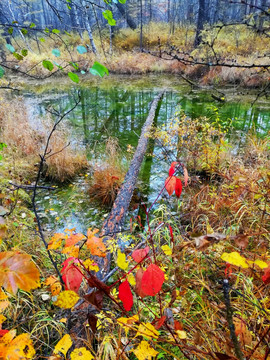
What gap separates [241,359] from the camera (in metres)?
0.62

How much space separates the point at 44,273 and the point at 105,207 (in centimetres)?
158

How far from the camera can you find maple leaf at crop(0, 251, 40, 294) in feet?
2.26

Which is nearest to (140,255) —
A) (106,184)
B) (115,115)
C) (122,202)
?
(122,202)

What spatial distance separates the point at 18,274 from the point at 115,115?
24.5 ft

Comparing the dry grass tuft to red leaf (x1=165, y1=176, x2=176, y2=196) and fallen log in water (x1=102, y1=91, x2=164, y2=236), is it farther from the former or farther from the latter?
red leaf (x1=165, y1=176, x2=176, y2=196)

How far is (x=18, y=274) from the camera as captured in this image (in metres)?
0.70

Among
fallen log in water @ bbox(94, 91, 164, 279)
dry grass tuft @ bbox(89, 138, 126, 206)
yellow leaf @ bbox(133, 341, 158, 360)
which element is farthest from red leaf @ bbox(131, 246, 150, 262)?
dry grass tuft @ bbox(89, 138, 126, 206)

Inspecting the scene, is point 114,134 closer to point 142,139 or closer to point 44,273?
point 142,139

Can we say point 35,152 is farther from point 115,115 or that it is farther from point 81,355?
point 81,355

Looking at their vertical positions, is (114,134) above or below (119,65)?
below

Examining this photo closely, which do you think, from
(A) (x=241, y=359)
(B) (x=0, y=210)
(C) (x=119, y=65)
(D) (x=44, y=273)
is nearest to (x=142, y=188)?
(D) (x=44, y=273)

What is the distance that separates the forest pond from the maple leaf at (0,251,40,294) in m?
1.83

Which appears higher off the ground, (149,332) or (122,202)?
(149,332)

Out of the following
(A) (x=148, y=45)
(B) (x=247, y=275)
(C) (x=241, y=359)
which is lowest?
(B) (x=247, y=275)
